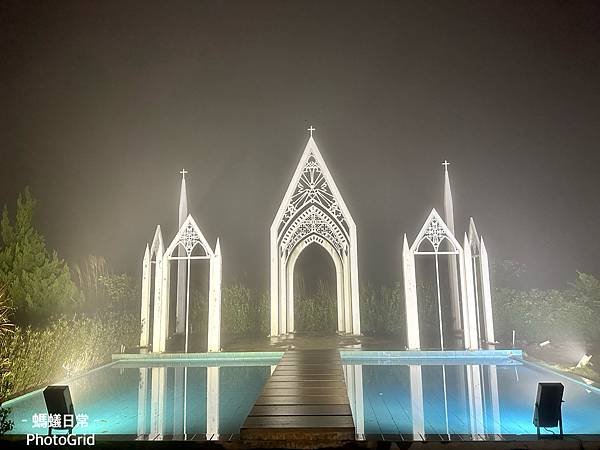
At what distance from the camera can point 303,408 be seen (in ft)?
15.1

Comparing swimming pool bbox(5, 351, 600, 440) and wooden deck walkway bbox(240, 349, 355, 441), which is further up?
wooden deck walkway bbox(240, 349, 355, 441)

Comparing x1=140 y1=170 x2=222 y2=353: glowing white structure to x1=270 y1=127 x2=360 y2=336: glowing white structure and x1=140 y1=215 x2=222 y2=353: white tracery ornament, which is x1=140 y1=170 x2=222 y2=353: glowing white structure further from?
x1=270 y1=127 x2=360 y2=336: glowing white structure

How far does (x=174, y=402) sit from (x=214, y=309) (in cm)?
416

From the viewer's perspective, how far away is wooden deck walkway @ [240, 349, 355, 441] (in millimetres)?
3855

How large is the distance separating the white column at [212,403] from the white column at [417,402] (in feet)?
6.32

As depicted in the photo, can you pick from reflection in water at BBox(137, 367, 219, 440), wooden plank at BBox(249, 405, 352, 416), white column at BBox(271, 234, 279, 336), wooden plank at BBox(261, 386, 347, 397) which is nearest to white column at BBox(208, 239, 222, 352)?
reflection in water at BBox(137, 367, 219, 440)

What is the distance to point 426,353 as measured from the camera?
9445mm

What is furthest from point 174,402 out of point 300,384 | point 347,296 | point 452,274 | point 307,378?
point 452,274

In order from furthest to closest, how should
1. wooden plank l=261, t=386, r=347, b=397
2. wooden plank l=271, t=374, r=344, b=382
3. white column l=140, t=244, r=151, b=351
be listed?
white column l=140, t=244, r=151, b=351 < wooden plank l=271, t=374, r=344, b=382 < wooden plank l=261, t=386, r=347, b=397

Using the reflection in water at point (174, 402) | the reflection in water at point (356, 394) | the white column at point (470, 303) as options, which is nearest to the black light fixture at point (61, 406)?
the reflection in water at point (174, 402)

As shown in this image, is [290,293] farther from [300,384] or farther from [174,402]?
[174,402]

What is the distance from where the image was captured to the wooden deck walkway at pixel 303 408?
3.86 metres

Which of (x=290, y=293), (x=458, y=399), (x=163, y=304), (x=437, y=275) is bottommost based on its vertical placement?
(x=458, y=399)

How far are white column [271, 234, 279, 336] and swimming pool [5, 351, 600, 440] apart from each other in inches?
78.6
